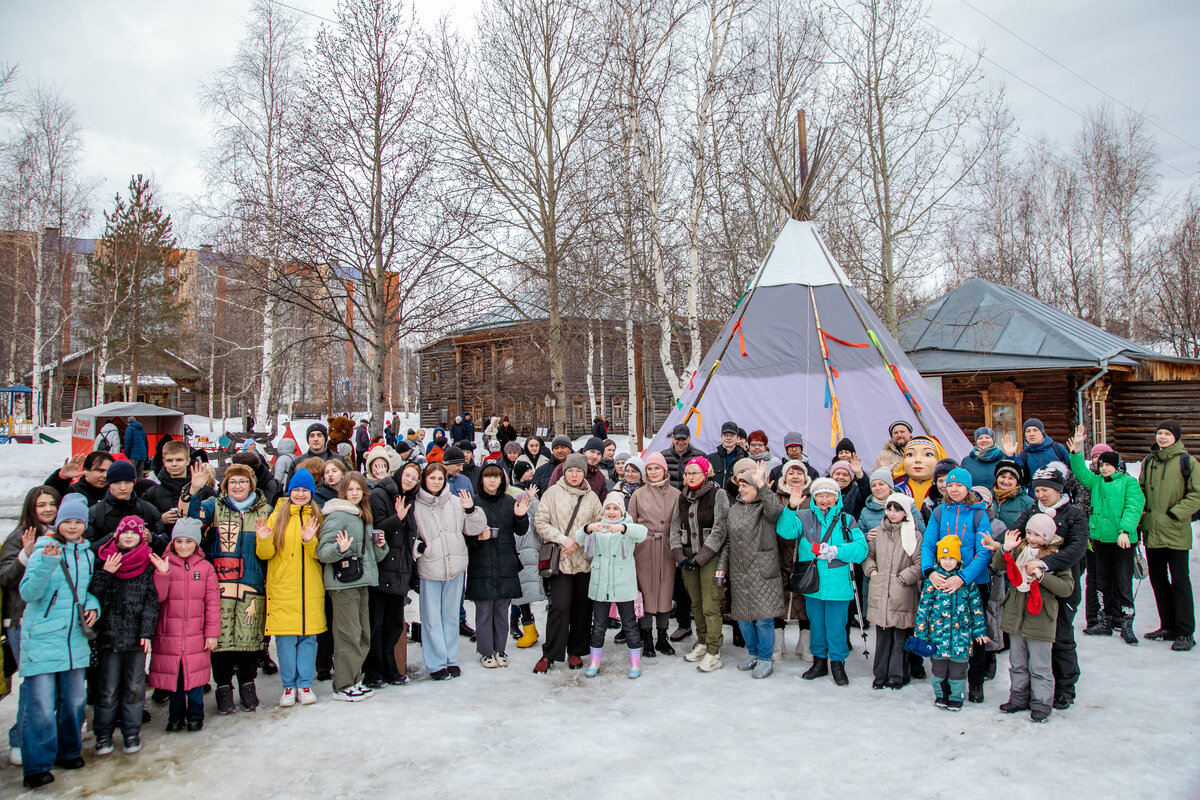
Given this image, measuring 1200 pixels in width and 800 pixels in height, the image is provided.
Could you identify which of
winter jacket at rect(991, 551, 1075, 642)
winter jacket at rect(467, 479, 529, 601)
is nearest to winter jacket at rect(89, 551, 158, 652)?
winter jacket at rect(467, 479, 529, 601)

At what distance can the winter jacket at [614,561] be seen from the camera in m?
5.20

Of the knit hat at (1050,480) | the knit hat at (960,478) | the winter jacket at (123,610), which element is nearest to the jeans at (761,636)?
the knit hat at (960,478)

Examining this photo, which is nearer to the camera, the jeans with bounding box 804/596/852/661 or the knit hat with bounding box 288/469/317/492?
the knit hat with bounding box 288/469/317/492

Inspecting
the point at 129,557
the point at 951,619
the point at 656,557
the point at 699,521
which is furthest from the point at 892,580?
the point at 129,557

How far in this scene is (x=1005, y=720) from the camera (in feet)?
13.9

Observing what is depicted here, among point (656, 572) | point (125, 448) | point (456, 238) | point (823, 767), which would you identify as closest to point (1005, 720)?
point (823, 767)

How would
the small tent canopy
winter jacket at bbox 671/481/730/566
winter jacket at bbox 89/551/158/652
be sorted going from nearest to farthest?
1. winter jacket at bbox 89/551/158/652
2. winter jacket at bbox 671/481/730/566
3. the small tent canopy

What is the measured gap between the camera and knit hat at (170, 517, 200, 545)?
13.7 ft

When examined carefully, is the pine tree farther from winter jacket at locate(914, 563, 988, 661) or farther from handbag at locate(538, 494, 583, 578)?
winter jacket at locate(914, 563, 988, 661)

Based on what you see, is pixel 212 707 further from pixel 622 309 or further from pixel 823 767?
pixel 622 309

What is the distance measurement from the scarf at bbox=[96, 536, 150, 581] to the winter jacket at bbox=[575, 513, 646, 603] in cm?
271

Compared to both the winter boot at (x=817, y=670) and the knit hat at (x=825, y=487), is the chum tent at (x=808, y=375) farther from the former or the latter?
the winter boot at (x=817, y=670)

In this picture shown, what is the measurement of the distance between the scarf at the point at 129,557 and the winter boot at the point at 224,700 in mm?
978

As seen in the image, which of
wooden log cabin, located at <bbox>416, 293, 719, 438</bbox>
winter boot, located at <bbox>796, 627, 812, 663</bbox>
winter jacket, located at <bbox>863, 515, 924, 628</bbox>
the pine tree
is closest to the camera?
winter jacket, located at <bbox>863, 515, 924, 628</bbox>
